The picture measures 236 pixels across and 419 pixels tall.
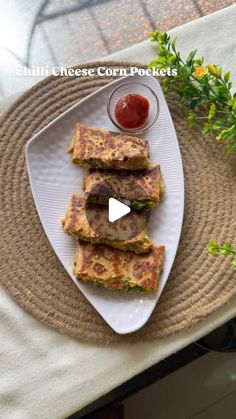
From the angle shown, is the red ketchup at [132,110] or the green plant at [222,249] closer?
the green plant at [222,249]

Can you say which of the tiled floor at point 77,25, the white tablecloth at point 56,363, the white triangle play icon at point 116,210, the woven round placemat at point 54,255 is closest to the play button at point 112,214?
the white triangle play icon at point 116,210

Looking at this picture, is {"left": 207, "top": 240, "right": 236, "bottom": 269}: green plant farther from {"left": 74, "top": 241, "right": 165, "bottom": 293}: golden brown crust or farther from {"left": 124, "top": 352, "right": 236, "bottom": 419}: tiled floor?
{"left": 124, "top": 352, "right": 236, "bottom": 419}: tiled floor

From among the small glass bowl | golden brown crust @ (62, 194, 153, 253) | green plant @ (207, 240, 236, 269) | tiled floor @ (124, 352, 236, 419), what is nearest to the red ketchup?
the small glass bowl

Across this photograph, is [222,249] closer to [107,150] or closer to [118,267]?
[118,267]

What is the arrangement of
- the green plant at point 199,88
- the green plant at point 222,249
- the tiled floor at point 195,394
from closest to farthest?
the green plant at point 222,249, the green plant at point 199,88, the tiled floor at point 195,394

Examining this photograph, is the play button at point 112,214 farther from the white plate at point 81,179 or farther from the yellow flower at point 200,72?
the yellow flower at point 200,72

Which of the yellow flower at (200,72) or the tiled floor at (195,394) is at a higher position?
the yellow flower at (200,72)

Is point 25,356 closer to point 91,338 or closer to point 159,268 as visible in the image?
point 91,338

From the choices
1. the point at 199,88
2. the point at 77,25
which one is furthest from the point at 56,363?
the point at 77,25
